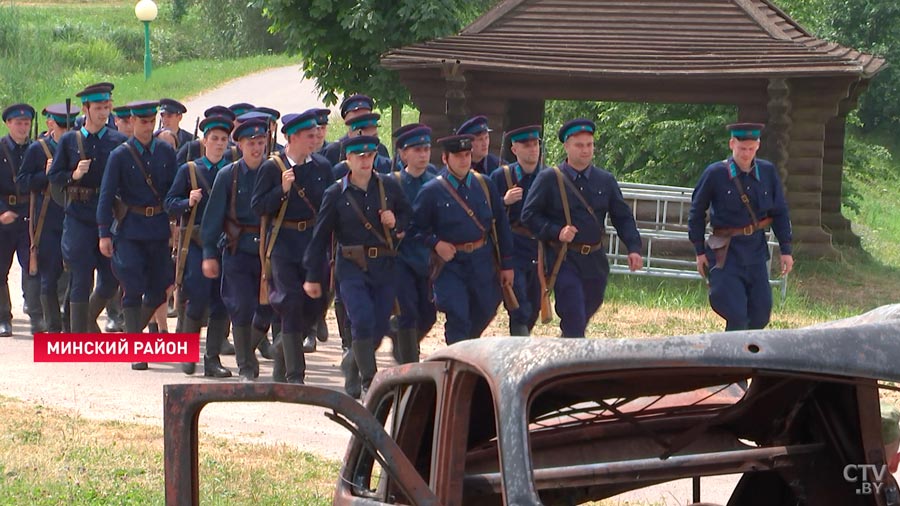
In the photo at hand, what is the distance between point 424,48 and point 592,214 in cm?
683

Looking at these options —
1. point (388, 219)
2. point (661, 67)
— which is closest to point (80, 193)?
point (388, 219)

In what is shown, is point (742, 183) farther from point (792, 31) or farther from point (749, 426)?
point (792, 31)

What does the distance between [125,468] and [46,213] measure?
210 inches

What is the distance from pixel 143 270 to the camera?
11.3 meters

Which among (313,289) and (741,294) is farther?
(741,294)

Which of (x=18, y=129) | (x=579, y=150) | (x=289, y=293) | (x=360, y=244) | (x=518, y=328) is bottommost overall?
(x=518, y=328)

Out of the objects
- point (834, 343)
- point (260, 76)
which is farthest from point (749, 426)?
point (260, 76)

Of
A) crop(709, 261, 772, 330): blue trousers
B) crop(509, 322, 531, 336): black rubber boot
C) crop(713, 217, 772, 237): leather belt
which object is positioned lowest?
crop(509, 322, 531, 336): black rubber boot

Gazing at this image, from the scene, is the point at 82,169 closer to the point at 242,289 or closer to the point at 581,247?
the point at 242,289

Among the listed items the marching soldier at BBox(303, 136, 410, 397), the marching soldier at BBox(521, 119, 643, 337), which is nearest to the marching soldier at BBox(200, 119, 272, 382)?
the marching soldier at BBox(303, 136, 410, 397)

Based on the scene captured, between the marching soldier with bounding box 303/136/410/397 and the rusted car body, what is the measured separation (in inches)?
183

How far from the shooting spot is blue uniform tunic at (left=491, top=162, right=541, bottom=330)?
11070mm

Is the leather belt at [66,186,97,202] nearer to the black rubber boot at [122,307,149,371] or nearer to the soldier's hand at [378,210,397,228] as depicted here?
the black rubber boot at [122,307,149,371]

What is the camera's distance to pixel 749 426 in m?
4.88
